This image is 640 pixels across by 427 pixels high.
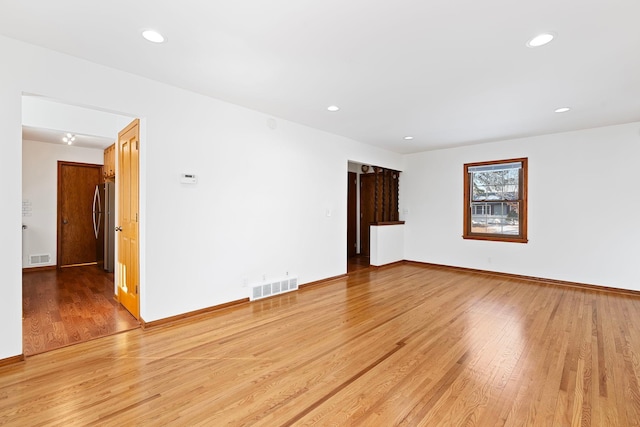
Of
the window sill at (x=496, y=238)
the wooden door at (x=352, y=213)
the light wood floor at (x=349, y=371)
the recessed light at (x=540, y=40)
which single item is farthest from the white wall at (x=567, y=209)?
the recessed light at (x=540, y=40)

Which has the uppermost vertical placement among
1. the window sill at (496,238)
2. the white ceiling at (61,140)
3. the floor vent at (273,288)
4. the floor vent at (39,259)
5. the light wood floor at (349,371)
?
the white ceiling at (61,140)

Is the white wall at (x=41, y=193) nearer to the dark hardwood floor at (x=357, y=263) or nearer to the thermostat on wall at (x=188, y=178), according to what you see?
the thermostat on wall at (x=188, y=178)

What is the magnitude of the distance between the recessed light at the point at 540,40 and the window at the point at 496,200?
146 inches

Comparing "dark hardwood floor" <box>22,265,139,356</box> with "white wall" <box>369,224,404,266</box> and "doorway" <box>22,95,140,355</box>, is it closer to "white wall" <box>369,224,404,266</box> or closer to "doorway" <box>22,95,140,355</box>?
"doorway" <box>22,95,140,355</box>

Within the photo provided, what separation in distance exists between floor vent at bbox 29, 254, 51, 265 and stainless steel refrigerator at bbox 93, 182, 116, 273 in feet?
2.71

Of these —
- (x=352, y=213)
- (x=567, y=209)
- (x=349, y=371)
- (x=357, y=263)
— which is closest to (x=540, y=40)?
(x=349, y=371)

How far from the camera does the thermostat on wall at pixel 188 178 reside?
3.45 meters

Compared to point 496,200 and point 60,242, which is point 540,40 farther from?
point 60,242

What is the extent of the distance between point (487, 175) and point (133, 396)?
645 cm

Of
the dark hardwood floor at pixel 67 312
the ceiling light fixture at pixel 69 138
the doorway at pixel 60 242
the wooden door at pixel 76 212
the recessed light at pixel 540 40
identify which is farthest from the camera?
the wooden door at pixel 76 212

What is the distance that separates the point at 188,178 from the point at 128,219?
3.14 ft

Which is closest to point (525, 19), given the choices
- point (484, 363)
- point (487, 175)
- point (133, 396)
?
point (484, 363)

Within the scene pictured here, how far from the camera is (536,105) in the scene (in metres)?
3.85

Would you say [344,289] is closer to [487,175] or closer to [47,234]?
[487,175]
